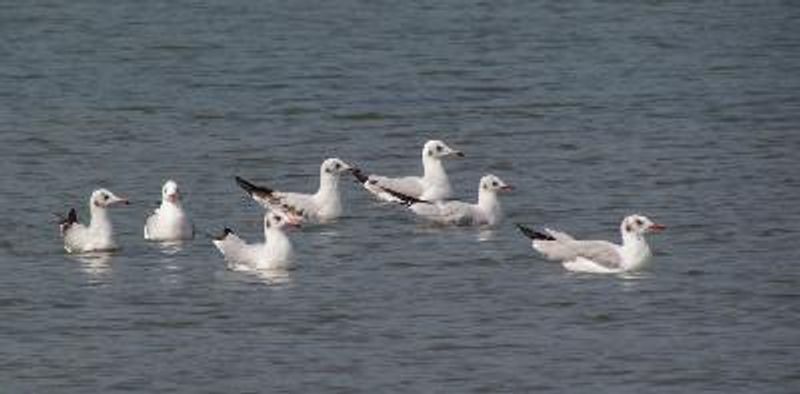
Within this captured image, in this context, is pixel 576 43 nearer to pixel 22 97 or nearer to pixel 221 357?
pixel 22 97

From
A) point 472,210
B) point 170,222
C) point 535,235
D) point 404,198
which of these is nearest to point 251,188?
point 404,198

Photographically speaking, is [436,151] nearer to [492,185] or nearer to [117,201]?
[492,185]

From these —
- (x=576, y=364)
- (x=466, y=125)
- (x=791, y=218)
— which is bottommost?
(x=576, y=364)

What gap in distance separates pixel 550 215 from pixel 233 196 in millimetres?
3896

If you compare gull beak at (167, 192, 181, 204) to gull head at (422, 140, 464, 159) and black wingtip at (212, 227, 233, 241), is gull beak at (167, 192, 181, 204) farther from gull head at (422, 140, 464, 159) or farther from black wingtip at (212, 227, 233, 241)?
gull head at (422, 140, 464, 159)

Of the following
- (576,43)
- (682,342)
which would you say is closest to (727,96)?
(576,43)

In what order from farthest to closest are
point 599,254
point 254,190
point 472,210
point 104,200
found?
point 254,190
point 472,210
point 104,200
point 599,254

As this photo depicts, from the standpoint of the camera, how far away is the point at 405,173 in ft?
118

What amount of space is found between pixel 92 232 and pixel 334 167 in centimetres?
374

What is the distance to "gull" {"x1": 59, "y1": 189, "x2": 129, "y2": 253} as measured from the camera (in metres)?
29.9

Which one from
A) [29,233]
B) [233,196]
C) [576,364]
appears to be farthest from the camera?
[233,196]

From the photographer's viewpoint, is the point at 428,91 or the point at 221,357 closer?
the point at 221,357

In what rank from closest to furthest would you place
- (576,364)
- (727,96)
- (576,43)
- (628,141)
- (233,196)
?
1. (576,364)
2. (233,196)
3. (628,141)
4. (727,96)
5. (576,43)

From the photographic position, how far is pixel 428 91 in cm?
4403
